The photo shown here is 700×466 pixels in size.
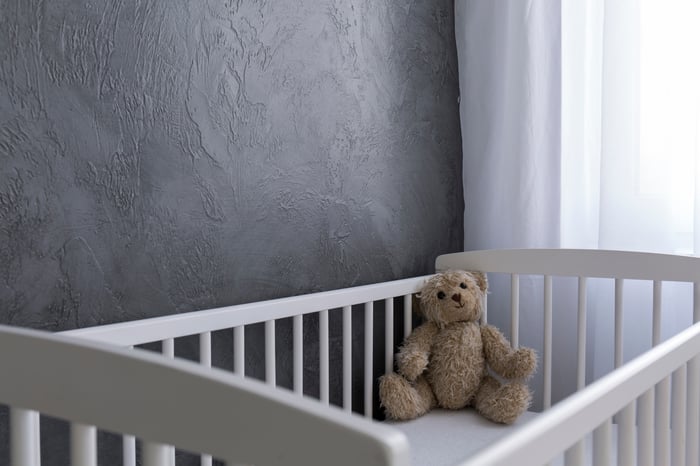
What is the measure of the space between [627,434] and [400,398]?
77 cm

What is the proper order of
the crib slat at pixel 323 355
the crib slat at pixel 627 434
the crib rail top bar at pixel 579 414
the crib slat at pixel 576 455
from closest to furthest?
the crib rail top bar at pixel 579 414, the crib slat at pixel 576 455, the crib slat at pixel 627 434, the crib slat at pixel 323 355

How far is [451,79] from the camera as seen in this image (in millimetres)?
2041

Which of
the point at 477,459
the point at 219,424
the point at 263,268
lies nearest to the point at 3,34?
the point at 263,268

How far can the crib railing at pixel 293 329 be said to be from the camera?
1104 millimetres

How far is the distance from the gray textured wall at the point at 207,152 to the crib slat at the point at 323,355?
0.09 metres

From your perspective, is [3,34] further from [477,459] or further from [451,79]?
[451,79]

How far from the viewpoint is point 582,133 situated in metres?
1.89

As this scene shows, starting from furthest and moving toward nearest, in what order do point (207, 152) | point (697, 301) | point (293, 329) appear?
point (697, 301) → point (293, 329) → point (207, 152)

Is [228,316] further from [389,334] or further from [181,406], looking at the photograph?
[181,406]

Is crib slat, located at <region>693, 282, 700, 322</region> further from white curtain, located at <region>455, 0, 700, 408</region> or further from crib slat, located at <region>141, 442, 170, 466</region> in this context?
crib slat, located at <region>141, 442, 170, 466</region>

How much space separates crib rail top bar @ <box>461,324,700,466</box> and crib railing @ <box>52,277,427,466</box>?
1.32ft

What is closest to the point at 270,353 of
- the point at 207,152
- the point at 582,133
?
the point at 207,152

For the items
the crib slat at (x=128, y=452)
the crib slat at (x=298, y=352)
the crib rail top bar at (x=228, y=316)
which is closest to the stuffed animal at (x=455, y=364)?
the crib rail top bar at (x=228, y=316)

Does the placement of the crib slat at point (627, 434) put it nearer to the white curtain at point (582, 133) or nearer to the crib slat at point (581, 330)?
the crib slat at point (581, 330)
